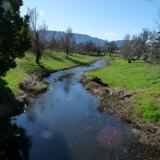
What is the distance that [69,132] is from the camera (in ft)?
102

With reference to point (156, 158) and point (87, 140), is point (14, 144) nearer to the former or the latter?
point (87, 140)

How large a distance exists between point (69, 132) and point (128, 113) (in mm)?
8970

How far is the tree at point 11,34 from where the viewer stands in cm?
3822

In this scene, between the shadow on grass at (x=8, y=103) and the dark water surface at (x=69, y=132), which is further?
the shadow on grass at (x=8, y=103)

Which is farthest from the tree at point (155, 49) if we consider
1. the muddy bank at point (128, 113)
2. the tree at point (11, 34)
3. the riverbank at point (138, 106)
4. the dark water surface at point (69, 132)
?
the tree at point (11, 34)

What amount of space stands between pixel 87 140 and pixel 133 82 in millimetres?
29429

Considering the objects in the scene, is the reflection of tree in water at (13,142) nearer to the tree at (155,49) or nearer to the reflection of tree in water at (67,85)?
the tree at (155,49)

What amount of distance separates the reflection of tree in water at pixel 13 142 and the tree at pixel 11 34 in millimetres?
9903

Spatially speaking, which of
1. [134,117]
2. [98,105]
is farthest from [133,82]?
[134,117]

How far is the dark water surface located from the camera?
25.5 m

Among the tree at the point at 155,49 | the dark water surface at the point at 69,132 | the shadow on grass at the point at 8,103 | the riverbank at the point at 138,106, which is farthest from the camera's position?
the tree at the point at 155,49

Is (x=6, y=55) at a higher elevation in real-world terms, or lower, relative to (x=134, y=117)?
higher

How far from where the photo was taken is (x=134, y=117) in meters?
35.3

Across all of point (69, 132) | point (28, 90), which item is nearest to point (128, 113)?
point (69, 132)
